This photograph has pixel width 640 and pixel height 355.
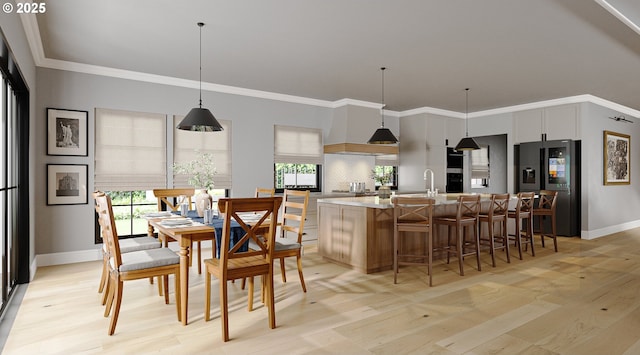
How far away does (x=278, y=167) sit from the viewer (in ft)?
21.7

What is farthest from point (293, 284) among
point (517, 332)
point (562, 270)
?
point (562, 270)

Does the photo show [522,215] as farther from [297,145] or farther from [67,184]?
[67,184]

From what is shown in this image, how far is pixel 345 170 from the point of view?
Result: 23.8ft

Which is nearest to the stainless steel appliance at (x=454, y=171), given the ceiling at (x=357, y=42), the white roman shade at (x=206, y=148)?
the ceiling at (x=357, y=42)

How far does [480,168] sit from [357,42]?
5.39m

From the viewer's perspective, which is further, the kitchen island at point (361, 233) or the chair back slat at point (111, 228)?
the kitchen island at point (361, 233)

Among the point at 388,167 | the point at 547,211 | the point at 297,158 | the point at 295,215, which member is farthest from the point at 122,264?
the point at 388,167

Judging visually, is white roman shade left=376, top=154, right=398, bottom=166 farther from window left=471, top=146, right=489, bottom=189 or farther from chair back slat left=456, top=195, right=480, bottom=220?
chair back slat left=456, top=195, right=480, bottom=220

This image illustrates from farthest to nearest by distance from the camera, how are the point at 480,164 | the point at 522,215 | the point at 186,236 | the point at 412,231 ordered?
the point at 480,164
the point at 522,215
the point at 412,231
the point at 186,236

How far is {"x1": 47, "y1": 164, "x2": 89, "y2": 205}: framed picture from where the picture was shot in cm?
462

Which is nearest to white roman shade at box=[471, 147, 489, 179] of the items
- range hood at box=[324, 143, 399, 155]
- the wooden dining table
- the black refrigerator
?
the black refrigerator

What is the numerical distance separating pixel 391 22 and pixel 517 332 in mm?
2757

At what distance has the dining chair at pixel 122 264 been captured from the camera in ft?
8.63

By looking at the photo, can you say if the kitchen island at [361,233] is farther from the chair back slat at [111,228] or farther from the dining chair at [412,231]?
the chair back slat at [111,228]
